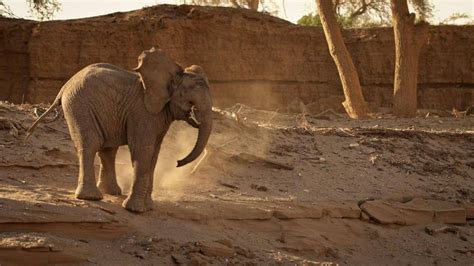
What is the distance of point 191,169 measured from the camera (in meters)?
9.45

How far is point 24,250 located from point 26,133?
9.92 ft

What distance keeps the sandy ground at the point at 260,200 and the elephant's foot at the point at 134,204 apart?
7 cm

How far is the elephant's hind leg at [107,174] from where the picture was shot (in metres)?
7.78

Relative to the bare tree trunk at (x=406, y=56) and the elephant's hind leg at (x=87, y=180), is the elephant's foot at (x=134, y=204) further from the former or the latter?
the bare tree trunk at (x=406, y=56)

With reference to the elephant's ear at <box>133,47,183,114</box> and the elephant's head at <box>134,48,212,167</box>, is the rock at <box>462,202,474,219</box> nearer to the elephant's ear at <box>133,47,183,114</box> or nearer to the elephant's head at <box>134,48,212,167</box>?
the elephant's head at <box>134,48,212,167</box>

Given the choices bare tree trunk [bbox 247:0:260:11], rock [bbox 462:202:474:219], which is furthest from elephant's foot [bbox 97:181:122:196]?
bare tree trunk [bbox 247:0:260:11]

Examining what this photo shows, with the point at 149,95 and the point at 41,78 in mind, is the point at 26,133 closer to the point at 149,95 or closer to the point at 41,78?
the point at 149,95

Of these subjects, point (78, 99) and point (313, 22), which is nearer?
point (78, 99)

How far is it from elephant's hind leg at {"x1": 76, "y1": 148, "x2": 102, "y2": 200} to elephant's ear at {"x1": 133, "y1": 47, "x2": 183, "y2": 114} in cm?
69

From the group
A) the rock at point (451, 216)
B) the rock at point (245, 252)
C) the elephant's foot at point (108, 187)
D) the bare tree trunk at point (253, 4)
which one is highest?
the bare tree trunk at point (253, 4)

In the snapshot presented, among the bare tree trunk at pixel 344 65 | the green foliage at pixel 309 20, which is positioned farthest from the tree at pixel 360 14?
the bare tree trunk at pixel 344 65

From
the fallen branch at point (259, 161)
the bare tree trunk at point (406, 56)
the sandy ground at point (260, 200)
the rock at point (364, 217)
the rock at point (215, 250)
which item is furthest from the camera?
the bare tree trunk at point (406, 56)

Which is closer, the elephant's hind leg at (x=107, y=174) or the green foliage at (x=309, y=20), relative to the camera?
the elephant's hind leg at (x=107, y=174)

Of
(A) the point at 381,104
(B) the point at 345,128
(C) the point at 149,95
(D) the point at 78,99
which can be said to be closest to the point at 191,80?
(C) the point at 149,95
